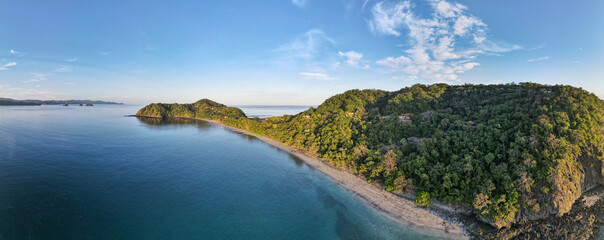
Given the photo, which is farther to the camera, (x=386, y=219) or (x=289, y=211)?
(x=289, y=211)

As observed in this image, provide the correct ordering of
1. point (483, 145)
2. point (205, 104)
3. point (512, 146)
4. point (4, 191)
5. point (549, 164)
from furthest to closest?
1. point (205, 104)
2. point (483, 145)
3. point (512, 146)
4. point (4, 191)
5. point (549, 164)

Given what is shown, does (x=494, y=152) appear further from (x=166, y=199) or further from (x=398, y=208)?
(x=166, y=199)

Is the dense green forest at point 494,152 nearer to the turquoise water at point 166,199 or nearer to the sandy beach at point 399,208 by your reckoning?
the sandy beach at point 399,208

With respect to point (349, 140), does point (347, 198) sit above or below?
below

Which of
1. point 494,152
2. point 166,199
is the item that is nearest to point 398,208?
point 494,152

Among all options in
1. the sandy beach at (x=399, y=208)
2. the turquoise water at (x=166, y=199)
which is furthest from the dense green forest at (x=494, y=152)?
the turquoise water at (x=166, y=199)

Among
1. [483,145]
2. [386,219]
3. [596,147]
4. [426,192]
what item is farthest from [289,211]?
[596,147]

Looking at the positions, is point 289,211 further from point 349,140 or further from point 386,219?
point 349,140
